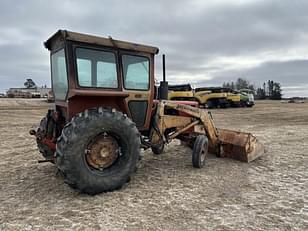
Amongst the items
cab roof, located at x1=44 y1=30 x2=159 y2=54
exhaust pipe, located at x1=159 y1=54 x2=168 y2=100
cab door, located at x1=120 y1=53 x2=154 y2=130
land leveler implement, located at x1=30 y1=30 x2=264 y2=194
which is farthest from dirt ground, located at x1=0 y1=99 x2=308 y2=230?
cab roof, located at x1=44 y1=30 x2=159 y2=54

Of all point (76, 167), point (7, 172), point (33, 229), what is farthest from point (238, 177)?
point (7, 172)

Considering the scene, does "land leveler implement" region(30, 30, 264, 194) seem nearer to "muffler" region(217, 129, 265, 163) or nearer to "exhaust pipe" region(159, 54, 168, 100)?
"exhaust pipe" region(159, 54, 168, 100)

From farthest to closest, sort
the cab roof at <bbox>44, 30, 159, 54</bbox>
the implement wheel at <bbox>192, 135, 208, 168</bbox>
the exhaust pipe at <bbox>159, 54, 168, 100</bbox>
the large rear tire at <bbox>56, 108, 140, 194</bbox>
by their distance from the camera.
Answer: the implement wheel at <bbox>192, 135, 208, 168</bbox> < the exhaust pipe at <bbox>159, 54, 168, 100</bbox> < the cab roof at <bbox>44, 30, 159, 54</bbox> < the large rear tire at <bbox>56, 108, 140, 194</bbox>

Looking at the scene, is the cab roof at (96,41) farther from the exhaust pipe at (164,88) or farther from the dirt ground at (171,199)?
the dirt ground at (171,199)

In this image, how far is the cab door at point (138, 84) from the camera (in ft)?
16.5

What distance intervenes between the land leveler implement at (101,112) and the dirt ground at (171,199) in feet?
1.24

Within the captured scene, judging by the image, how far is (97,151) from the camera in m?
4.39

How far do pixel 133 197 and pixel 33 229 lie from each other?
139 centimetres

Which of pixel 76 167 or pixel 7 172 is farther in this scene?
pixel 7 172

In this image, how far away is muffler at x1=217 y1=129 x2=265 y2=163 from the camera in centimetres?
645

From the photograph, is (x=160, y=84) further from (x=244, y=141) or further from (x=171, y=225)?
(x=171, y=225)

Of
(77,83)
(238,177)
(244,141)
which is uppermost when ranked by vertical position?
(77,83)

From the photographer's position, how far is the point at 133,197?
427 cm

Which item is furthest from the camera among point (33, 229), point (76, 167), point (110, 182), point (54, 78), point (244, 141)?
point (244, 141)
